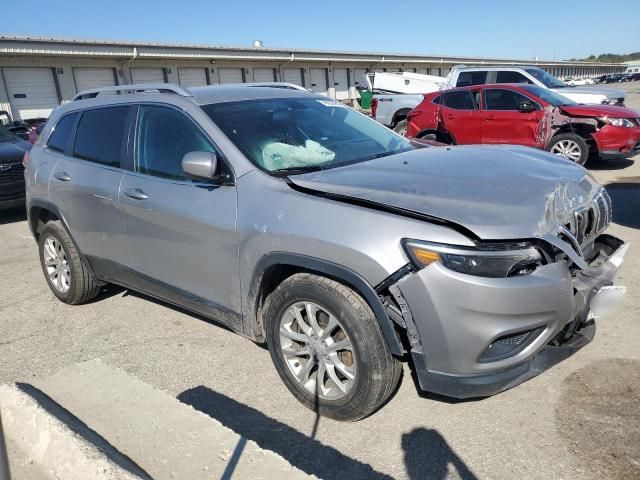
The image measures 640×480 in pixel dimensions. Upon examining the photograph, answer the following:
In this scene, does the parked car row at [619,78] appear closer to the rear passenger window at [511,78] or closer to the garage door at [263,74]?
the garage door at [263,74]

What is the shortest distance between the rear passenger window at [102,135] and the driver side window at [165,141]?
0.25 metres

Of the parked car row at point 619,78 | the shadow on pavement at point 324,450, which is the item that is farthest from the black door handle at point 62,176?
the parked car row at point 619,78

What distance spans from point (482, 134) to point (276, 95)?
296 inches

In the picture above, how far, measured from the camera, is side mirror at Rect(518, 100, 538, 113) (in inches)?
390

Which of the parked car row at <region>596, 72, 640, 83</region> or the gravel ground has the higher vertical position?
the gravel ground

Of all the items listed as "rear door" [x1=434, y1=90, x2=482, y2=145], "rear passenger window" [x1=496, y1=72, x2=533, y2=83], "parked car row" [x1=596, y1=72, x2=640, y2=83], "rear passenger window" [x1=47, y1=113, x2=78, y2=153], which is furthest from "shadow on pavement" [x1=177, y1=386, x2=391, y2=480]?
"parked car row" [x1=596, y1=72, x2=640, y2=83]

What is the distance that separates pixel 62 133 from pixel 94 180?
2.98 ft

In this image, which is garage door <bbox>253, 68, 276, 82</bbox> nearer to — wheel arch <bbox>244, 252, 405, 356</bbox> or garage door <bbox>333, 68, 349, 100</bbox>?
garage door <bbox>333, 68, 349, 100</bbox>

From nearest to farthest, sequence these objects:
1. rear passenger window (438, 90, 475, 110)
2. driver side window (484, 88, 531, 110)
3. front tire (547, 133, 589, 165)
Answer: front tire (547, 133, 589, 165), driver side window (484, 88, 531, 110), rear passenger window (438, 90, 475, 110)

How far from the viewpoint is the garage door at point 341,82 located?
1548 inches

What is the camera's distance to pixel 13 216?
9.38m

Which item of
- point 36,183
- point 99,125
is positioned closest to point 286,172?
point 99,125

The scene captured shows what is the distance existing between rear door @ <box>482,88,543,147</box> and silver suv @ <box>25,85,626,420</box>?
669 centimetres

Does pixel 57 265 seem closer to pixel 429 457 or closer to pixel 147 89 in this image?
pixel 147 89
